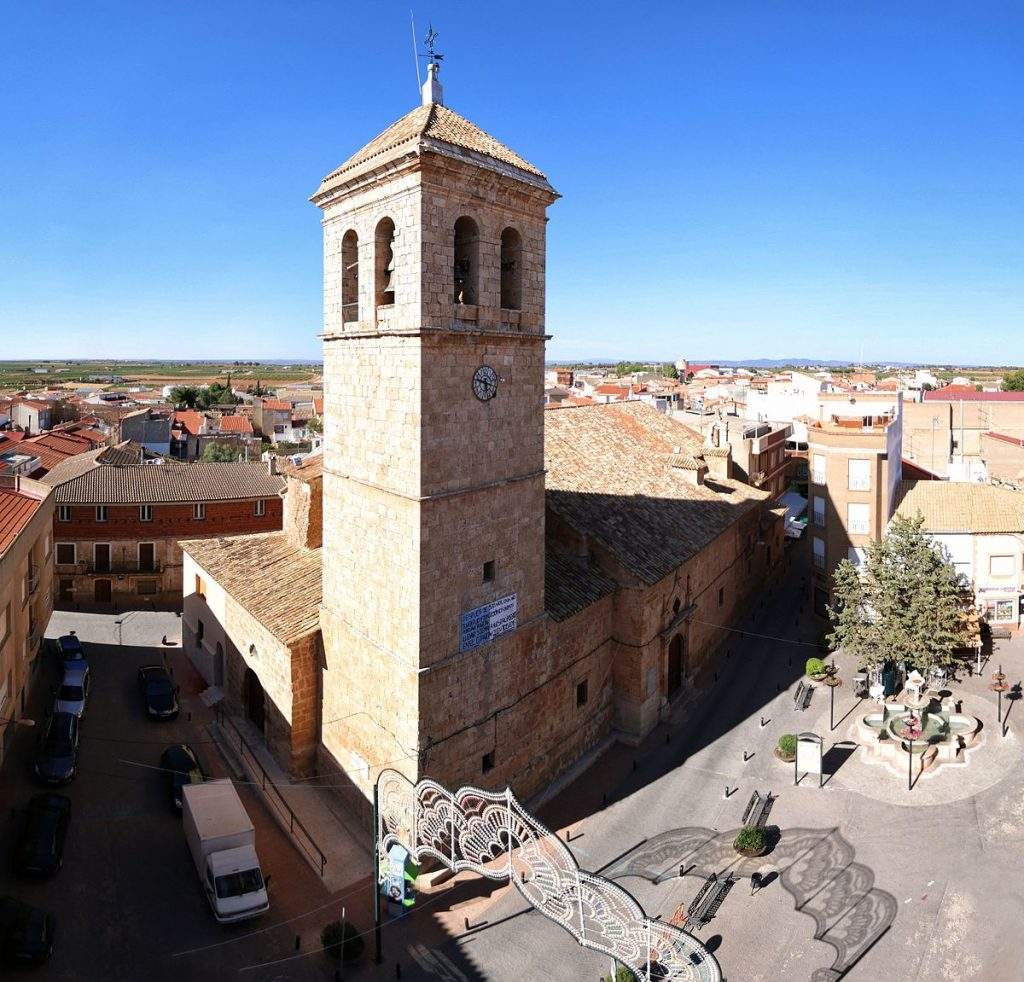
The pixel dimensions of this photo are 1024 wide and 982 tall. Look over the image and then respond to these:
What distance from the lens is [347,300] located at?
20109 mm

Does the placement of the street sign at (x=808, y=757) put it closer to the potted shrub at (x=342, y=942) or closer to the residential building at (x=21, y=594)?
the potted shrub at (x=342, y=942)

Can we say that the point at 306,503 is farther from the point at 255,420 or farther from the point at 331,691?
the point at 255,420

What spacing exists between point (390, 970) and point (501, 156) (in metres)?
19.0

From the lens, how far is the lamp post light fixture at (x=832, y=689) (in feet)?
90.8

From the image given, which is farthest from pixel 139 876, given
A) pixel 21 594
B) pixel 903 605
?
pixel 903 605

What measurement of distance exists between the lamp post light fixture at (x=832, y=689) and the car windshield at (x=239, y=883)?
19.4 m

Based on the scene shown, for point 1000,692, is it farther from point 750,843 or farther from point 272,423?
point 272,423

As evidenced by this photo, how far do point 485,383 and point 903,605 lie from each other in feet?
64.7

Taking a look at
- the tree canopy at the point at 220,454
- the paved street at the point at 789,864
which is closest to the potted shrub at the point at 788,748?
the paved street at the point at 789,864

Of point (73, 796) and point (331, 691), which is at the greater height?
point (331, 691)

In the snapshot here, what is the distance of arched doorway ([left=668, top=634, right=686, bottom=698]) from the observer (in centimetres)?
2916

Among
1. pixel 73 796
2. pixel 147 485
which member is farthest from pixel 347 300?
pixel 147 485

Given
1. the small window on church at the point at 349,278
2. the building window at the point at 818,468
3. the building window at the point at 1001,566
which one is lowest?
the building window at the point at 1001,566

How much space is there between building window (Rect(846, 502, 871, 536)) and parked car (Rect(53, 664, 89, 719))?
3237 centimetres
